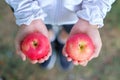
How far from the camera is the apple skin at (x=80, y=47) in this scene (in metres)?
1.00

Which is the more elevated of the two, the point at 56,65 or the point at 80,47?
the point at 80,47

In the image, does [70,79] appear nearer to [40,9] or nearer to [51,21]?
[51,21]

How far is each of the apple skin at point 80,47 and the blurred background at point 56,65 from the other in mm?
676

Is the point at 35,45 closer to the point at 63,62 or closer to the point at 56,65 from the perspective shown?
the point at 63,62

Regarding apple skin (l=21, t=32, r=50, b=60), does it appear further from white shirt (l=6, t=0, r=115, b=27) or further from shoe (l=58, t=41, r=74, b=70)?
shoe (l=58, t=41, r=74, b=70)

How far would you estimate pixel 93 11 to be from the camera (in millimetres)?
1079

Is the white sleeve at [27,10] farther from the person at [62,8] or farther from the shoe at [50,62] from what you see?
the shoe at [50,62]

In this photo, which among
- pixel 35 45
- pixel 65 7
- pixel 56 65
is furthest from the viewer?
pixel 56 65

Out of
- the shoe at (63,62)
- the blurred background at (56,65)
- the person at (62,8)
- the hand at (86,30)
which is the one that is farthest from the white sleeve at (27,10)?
the blurred background at (56,65)

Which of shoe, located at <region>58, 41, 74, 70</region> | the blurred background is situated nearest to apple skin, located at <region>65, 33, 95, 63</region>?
shoe, located at <region>58, 41, 74, 70</region>

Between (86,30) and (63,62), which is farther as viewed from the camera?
(63,62)

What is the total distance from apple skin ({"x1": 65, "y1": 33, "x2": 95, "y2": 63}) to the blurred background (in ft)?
2.22

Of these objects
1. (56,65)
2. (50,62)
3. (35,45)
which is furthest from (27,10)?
(56,65)

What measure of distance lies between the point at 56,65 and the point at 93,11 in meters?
0.67
